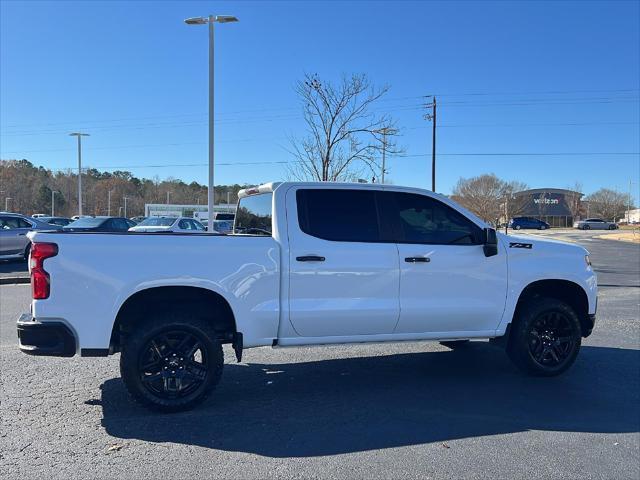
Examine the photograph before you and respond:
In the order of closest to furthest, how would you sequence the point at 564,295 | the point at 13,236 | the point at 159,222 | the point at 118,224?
the point at 564,295
the point at 13,236
the point at 118,224
the point at 159,222

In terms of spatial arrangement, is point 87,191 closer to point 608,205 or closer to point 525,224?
point 525,224

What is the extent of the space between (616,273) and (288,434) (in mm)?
17007

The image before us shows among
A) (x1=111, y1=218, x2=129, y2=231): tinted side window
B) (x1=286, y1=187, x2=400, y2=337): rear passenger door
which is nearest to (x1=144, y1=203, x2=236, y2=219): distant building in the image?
(x1=111, y1=218, x2=129, y2=231): tinted side window

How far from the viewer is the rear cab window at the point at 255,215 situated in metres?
5.21

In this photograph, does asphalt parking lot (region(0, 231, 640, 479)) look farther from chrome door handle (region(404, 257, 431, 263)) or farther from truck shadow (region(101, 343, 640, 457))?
chrome door handle (region(404, 257, 431, 263))

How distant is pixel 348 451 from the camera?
150 inches

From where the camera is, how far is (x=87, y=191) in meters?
111

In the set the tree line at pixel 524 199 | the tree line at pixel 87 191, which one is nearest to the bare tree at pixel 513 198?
the tree line at pixel 524 199

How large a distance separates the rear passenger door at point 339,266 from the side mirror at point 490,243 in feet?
3.09

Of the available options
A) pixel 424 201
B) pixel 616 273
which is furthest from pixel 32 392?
pixel 616 273

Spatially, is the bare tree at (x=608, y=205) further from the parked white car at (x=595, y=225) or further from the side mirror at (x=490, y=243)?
the side mirror at (x=490, y=243)

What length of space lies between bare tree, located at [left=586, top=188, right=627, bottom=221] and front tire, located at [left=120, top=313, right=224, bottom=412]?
391ft

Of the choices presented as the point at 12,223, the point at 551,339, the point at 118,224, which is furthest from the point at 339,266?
the point at 118,224

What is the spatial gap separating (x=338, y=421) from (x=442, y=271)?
1.77m
